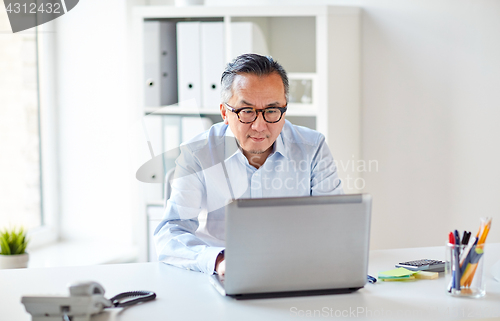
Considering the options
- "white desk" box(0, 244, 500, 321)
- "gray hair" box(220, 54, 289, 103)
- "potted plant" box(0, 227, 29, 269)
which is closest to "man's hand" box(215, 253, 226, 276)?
"white desk" box(0, 244, 500, 321)

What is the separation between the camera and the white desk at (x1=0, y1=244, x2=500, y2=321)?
3.49 feet

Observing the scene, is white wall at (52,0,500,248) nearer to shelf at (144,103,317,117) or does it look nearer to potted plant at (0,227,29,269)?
shelf at (144,103,317,117)

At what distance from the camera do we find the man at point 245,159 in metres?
1.68

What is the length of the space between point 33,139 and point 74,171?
0.30m

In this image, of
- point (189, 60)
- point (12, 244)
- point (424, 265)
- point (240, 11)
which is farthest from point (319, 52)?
point (12, 244)

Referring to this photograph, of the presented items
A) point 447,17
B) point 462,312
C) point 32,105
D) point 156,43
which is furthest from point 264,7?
point 462,312

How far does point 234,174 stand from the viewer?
1.82 metres

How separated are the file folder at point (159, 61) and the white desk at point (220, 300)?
4.85ft

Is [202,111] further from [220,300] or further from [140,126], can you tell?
[220,300]

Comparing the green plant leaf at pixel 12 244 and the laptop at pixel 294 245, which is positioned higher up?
the laptop at pixel 294 245

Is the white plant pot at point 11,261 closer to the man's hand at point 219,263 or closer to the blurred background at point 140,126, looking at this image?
the blurred background at point 140,126

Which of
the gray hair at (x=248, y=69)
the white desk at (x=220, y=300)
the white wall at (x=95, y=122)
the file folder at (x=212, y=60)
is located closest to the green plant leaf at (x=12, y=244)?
the white wall at (x=95, y=122)

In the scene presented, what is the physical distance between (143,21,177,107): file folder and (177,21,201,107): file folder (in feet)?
0.20

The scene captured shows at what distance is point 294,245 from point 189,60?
177 centimetres
